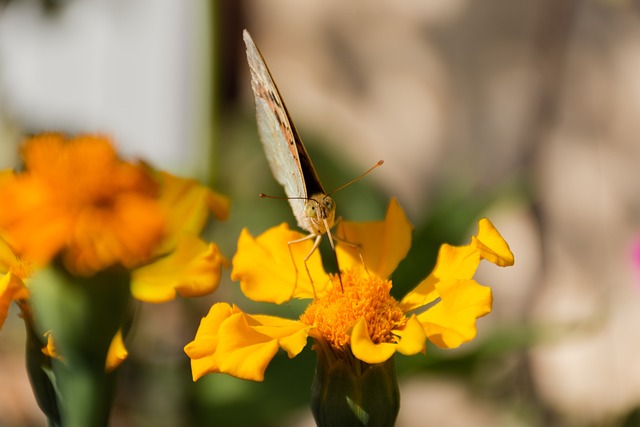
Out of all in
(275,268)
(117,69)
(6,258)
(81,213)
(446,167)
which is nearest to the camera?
(81,213)

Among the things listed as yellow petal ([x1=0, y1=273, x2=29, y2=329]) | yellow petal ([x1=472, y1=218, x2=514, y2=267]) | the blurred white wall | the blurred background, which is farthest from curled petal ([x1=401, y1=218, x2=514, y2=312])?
the blurred white wall

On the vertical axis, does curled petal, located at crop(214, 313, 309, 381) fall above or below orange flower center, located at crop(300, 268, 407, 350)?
above

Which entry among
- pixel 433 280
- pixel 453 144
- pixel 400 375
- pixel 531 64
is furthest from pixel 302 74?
pixel 433 280

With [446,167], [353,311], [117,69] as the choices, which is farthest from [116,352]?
[117,69]

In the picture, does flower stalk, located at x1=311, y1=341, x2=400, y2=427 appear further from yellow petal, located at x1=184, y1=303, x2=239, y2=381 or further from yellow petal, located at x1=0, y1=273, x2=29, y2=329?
yellow petal, located at x1=0, y1=273, x2=29, y2=329

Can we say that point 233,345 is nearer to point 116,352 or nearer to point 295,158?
point 116,352

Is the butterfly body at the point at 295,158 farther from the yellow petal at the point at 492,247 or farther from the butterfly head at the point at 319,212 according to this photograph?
the yellow petal at the point at 492,247

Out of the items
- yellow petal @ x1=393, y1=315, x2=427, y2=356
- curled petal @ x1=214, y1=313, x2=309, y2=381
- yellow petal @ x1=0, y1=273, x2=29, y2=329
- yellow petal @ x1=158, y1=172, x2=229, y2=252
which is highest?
yellow petal @ x1=0, y1=273, x2=29, y2=329
